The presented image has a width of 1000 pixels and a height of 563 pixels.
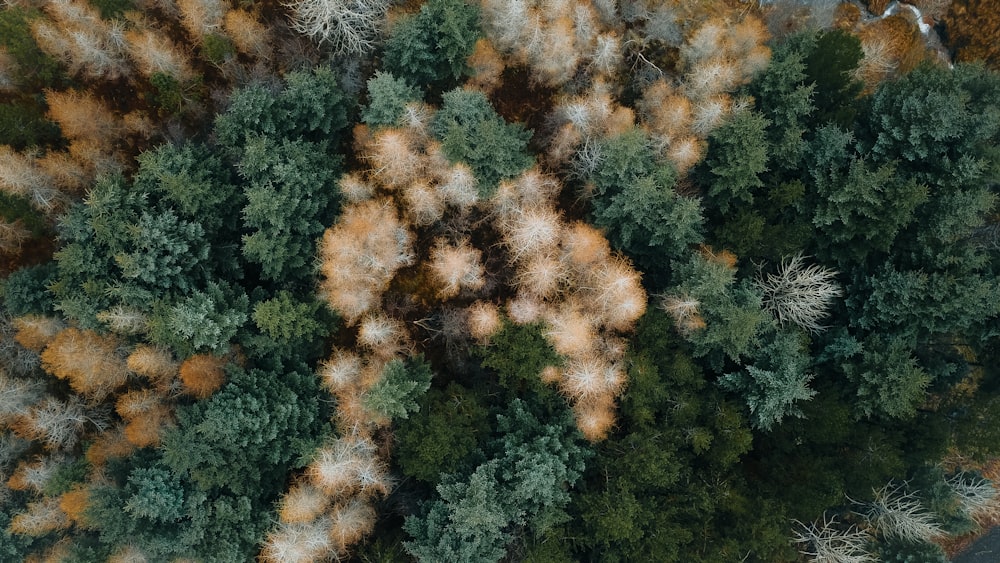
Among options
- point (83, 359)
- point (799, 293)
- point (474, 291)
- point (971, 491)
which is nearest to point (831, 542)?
point (971, 491)

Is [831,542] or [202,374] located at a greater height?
[831,542]

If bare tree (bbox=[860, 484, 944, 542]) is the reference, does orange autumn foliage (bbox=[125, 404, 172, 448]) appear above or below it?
below

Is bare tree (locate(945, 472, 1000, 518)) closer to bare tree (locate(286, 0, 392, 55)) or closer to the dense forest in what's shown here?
the dense forest

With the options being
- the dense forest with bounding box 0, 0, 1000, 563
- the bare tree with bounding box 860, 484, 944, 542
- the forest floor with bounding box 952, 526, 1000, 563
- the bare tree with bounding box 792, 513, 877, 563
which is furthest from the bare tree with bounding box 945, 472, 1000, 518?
the forest floor with bounding box 952, 526, 1000, 563

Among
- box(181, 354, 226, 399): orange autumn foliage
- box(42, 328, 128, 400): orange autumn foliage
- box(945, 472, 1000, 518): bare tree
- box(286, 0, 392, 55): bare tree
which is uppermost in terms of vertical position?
box(286, 0, 392, 55): bare tree

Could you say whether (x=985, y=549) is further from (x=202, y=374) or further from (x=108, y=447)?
(x=108, y=447)

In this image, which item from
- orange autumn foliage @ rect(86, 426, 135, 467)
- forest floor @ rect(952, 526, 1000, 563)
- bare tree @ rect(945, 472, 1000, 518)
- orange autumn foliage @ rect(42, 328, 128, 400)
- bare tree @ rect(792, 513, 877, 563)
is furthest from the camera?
forest floor @ rect(952, 526, 1000, 563)

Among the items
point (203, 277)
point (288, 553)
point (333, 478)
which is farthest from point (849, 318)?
point (203, 277)
